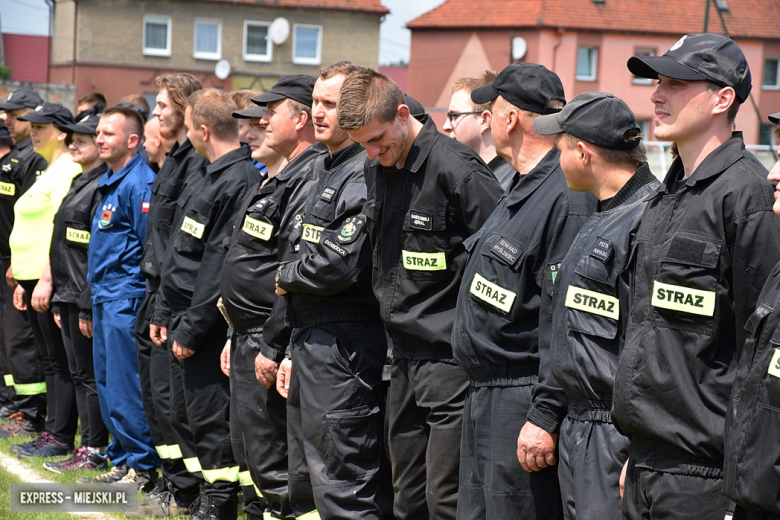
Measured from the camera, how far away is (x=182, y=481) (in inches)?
240

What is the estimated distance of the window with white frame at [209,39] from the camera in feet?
140

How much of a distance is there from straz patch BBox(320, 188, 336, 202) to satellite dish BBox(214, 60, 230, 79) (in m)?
37.4

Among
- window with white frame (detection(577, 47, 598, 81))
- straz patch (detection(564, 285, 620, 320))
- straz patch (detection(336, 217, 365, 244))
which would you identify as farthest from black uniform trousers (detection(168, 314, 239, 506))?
window with white frame (detection(577, 47, 598, 81))

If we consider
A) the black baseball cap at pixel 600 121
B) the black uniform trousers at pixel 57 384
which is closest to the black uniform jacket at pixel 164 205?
the black uniform trousers at pixel 57 384

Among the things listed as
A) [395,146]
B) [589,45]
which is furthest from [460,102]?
[589,45]

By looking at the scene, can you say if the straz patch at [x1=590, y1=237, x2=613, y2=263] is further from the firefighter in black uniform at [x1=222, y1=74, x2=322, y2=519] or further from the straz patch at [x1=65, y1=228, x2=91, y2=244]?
the straz patch at [x1=65, y1=228, x2=91, y2=244]

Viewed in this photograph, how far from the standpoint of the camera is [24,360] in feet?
28.1

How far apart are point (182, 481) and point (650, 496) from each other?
398cm

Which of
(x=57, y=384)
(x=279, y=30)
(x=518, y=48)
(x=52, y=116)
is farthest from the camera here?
(x=279, y=30)

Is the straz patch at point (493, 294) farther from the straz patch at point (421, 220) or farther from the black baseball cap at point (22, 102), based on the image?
the black baseball cap at point (22, 102)

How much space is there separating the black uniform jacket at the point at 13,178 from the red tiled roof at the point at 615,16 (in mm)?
35275

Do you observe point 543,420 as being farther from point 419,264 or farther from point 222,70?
point 222,70

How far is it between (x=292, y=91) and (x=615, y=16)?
4050 centimetres

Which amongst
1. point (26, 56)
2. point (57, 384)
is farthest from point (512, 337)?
point (26, 56)
